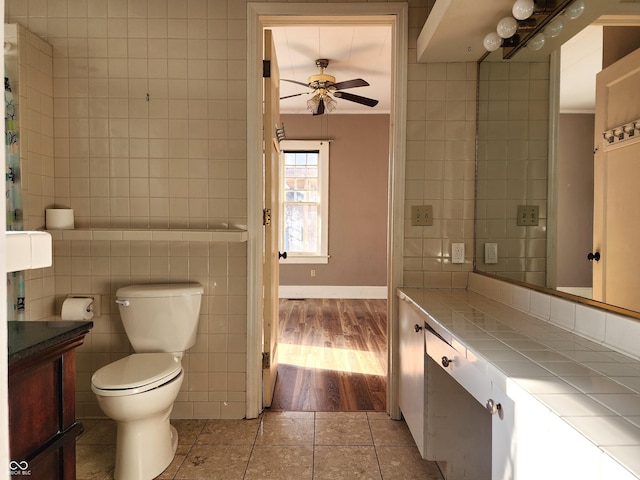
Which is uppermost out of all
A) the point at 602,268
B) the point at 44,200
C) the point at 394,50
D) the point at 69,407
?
the point at 394,50

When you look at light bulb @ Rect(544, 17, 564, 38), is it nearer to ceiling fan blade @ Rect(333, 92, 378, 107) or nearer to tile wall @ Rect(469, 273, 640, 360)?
tile wall @ Rect(469, 273, 640, 360)

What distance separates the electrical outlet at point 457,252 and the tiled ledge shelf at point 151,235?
3.80 feet

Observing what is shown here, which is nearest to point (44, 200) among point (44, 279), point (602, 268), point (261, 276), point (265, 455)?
point (44, 279)

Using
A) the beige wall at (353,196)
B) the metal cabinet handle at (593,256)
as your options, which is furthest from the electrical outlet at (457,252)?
the beige wall at (353,196)

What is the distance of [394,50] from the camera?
2.25 metres

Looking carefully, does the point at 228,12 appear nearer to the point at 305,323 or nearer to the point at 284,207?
the point at 305,323

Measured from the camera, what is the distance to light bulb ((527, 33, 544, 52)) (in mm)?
1679

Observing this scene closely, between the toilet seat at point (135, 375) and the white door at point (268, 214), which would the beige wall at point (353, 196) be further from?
the toilet seat at point (135, 375)

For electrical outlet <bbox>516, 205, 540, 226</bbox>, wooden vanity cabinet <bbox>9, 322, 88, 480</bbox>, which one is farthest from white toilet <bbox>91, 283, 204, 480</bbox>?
electrical outlet <bbox>516, 205, 540, 226</bbox>

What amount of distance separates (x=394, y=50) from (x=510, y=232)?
1166 millimetres

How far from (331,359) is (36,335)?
2.59 meters

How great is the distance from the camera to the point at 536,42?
5.62ft

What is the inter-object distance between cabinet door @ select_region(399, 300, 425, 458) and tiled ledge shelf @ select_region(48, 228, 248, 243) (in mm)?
969

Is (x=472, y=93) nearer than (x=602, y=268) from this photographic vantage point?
No
